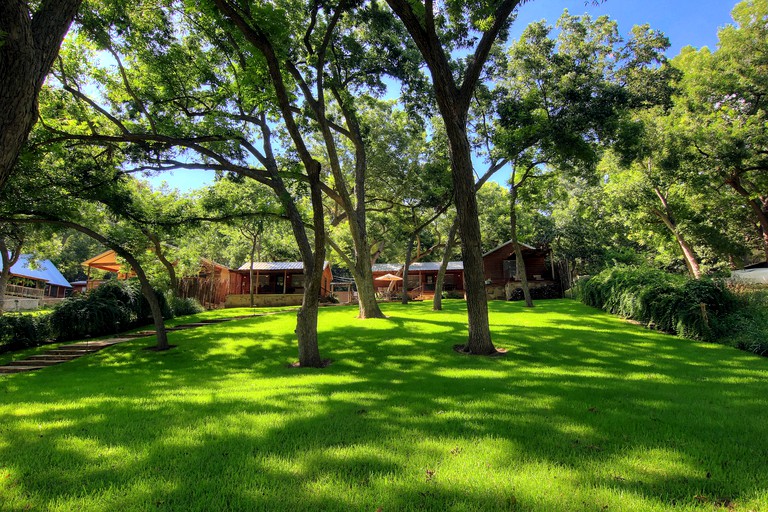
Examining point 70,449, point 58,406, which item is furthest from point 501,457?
point 58,406

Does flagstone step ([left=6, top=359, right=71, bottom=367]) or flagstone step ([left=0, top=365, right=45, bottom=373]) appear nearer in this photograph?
flagstone step ([left=0, top=365, right=45, bottom=373])

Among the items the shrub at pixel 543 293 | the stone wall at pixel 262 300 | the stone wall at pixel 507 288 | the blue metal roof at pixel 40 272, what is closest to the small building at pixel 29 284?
the blue metal roof at pixel 40 272

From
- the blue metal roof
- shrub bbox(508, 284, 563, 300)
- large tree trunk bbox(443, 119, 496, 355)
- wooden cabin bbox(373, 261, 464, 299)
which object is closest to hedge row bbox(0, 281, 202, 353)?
large tree trunk bbox(443, 119, 496, 355)

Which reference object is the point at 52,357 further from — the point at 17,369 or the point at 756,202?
the point at 756,202

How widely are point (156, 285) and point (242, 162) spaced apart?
455 inches

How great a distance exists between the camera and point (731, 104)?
15.4m

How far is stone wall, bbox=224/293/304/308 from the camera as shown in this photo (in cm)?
2872

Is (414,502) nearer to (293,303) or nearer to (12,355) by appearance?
(12,355)

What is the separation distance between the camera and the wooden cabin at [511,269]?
28906mm

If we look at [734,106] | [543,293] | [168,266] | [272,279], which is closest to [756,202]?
[734,106]

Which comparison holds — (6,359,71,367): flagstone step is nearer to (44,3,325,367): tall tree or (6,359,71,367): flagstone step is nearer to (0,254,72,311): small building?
(44,3,325,367): tall tree

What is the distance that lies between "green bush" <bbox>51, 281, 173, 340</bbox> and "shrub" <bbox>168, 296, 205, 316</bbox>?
2316mm

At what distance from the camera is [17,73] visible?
8.98 feet

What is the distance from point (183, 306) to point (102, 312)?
593 cm
